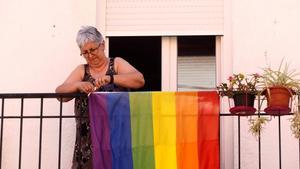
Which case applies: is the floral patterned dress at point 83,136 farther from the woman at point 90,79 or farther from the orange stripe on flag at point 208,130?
the orange stripe on flag at point 208,130

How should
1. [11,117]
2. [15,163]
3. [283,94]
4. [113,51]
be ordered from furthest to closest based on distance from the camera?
[113,51]
[15,163]
[11,117]
[283,94]

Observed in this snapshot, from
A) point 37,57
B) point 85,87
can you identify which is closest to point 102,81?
point 85,87

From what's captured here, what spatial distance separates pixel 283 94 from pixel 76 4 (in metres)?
2.88

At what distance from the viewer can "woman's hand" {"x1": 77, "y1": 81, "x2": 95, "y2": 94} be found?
8508 mm

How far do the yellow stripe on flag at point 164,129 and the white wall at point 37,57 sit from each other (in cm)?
145

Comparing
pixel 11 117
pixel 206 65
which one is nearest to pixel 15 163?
pixel 11 117

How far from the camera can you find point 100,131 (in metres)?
8.47

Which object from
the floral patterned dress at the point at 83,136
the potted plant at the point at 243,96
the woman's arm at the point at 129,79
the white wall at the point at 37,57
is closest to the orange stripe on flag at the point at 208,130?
the potted plant at the point at 243,96

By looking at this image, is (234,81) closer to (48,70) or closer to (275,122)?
(275,122)

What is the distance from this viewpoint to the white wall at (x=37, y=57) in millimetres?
9625

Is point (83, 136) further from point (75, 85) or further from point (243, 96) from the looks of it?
point (243, 96)

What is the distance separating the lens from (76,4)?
991 centimetres

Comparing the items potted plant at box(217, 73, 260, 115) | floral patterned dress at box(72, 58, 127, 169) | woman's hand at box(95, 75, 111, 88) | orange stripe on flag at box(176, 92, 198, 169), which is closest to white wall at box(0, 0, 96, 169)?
floral patterned dress at box(72, 58, 127, 169)

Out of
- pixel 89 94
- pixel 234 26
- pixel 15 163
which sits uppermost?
pixel 234 26
